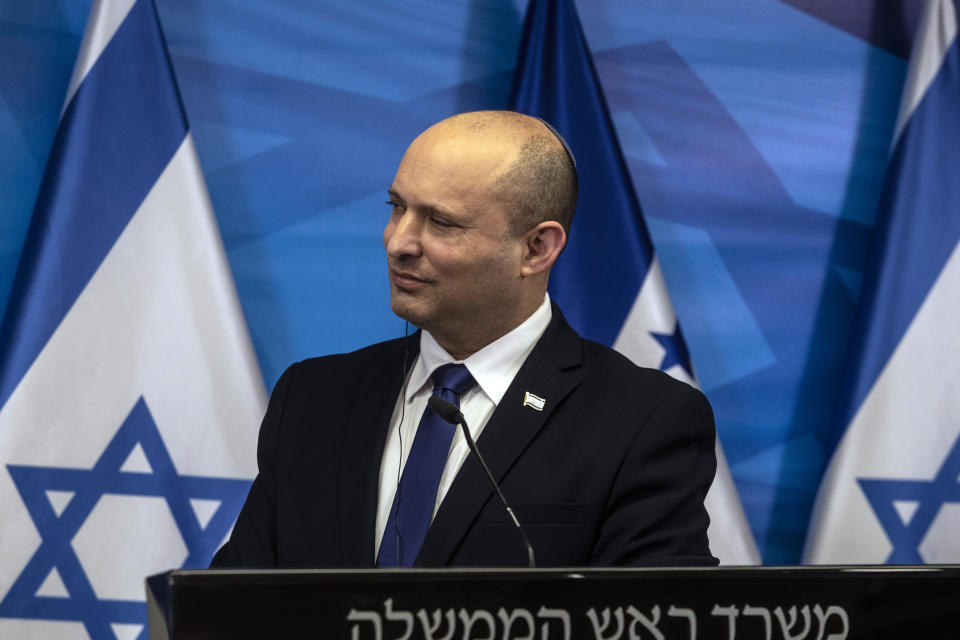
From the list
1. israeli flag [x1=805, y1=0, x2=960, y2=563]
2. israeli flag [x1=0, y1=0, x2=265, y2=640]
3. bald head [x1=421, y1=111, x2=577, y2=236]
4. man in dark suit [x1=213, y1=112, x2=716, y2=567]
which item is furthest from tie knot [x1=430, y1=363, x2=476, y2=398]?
israeli flag [x1=805, y1=0, x2=960, y2=563]

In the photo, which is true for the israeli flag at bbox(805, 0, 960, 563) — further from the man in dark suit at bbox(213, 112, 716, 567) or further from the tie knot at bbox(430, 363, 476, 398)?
the tie knot at bbox(430, 363, 476, 398)

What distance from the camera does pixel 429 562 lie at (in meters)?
1.48

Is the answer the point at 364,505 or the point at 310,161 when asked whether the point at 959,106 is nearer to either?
the point at 310,161

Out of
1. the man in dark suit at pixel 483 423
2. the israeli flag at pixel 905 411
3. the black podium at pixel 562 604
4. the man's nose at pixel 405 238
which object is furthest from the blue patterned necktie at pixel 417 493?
the israeli flag at pixel 905 411

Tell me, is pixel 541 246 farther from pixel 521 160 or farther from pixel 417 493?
pixel 417 493

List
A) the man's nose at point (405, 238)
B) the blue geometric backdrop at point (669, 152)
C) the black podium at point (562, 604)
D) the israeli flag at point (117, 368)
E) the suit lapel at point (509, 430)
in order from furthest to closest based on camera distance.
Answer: the blue geometric backdrop at point (669, 152)
the israeli flag at point (117, 368)
the man's nose at point (405, 238)
the suit lapel at point (509, 430)
the black podium at point (562, 604)

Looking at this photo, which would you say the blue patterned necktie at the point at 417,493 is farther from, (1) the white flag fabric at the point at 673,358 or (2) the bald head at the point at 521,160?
(1) the white flag fabric at the point at 673,358

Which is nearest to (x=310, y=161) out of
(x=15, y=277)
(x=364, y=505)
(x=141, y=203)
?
(x=141, y=203)

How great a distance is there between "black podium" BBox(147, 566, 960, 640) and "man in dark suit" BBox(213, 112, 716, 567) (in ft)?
1.49

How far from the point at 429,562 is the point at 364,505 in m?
0.15

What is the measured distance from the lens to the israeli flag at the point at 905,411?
2.58 meters

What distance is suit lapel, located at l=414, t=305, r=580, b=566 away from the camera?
4.89 feet

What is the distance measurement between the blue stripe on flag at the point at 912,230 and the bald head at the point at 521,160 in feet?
4.01

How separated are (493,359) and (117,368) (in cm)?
111
